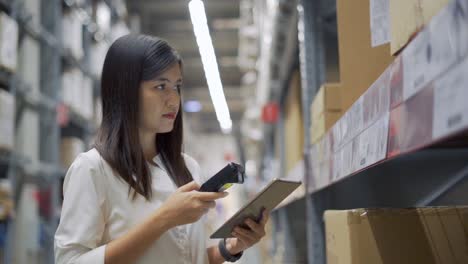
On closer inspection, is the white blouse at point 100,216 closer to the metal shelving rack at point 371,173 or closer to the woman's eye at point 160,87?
the woman's eye at point 160,87

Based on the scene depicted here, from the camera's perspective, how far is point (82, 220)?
4.46 feet

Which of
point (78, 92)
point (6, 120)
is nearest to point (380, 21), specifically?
point (6, 120)

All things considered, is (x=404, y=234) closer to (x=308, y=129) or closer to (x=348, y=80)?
(x=348, y=80)

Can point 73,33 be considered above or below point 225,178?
above

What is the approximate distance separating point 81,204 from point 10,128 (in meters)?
2.81

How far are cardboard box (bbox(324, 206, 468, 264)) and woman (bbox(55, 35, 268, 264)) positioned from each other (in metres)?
0.33

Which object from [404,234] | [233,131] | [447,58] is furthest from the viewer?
[233,131]

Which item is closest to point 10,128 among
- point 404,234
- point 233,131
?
point 404,234

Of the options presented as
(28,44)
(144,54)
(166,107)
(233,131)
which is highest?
(233,131)

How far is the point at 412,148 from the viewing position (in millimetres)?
814

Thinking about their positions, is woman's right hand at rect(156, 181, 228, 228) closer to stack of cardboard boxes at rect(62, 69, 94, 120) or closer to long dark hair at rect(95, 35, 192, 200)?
long dark hair at rect(95, 35, 192, 200)

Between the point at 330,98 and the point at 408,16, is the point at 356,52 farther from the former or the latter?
the point at 408,16

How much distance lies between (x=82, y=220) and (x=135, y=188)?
0.17m

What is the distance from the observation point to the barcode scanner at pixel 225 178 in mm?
1340
